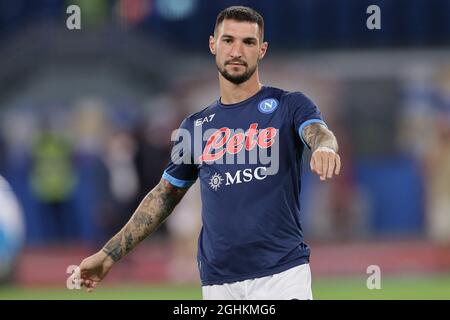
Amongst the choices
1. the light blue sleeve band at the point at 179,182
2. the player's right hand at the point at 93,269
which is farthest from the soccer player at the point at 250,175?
the player's right hand at the point at 93,269

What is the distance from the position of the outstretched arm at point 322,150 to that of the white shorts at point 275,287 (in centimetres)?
69

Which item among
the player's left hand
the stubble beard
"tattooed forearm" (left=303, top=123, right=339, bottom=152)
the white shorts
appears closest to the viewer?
the player's left hand

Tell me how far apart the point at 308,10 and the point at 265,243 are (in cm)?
1575

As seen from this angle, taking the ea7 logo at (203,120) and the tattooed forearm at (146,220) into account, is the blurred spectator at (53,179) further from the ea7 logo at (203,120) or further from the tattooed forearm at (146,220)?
the ea7 logo at (203,120)

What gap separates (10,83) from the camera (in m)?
20.5

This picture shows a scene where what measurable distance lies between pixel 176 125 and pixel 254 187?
9384 millimetres

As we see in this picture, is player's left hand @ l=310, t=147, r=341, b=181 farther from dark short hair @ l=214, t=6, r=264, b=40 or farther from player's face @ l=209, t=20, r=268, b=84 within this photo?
dark short hair @ l=214, t=6, r=264, b=40

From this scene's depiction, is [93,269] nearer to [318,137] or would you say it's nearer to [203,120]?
[203,120]

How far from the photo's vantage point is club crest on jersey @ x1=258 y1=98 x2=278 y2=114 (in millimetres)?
6090

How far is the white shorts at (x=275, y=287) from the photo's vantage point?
19.3 feet

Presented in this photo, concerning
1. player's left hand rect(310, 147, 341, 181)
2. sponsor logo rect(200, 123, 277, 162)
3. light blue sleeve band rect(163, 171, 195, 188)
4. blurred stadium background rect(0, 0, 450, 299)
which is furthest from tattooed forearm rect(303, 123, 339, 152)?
blurred stadium background rect(0, 0, 450, 299)

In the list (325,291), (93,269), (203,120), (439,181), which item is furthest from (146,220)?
(439,181)
